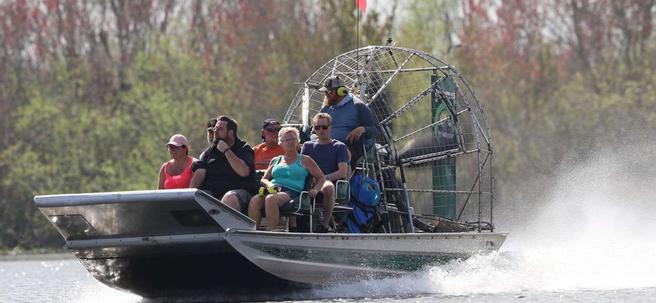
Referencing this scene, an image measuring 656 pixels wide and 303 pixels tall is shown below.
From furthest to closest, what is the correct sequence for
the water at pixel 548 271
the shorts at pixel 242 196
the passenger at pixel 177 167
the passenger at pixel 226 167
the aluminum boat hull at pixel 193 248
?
1. the water at pixel 548 271
2. the passenger at pixel 177 167
3. the passenger at pixel 226 167
4. the shorts at pixel 242 196
5. the aluminum boat hull at pixel 193 248

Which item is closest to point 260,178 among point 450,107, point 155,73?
point 450,107

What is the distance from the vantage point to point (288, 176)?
55.8ft

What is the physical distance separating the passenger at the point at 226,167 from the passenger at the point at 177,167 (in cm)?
37

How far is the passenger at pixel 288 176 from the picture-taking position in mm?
16812

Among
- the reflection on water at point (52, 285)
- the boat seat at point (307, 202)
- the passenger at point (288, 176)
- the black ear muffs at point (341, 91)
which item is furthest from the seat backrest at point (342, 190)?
the reflection on water at point (52, 285)

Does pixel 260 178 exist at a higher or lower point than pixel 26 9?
lower

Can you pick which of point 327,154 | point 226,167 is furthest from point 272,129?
point 226,167

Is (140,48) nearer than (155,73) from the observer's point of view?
No

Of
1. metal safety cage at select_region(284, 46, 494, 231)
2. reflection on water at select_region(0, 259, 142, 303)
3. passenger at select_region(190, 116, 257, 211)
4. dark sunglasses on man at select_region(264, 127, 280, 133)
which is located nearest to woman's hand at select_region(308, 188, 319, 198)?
passenger at select_region(190, 116, 257, 211)

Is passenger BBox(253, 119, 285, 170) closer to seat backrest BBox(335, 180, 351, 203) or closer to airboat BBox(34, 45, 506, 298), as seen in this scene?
airboat BBox(34, 45, 506, 298)

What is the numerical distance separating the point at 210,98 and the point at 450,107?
26.6 meters

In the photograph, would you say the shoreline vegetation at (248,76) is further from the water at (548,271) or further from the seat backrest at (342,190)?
the seat backrest at (342,190)

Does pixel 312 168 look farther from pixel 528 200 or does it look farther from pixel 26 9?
pixel 26 9

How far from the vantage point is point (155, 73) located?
4788 centimetres
